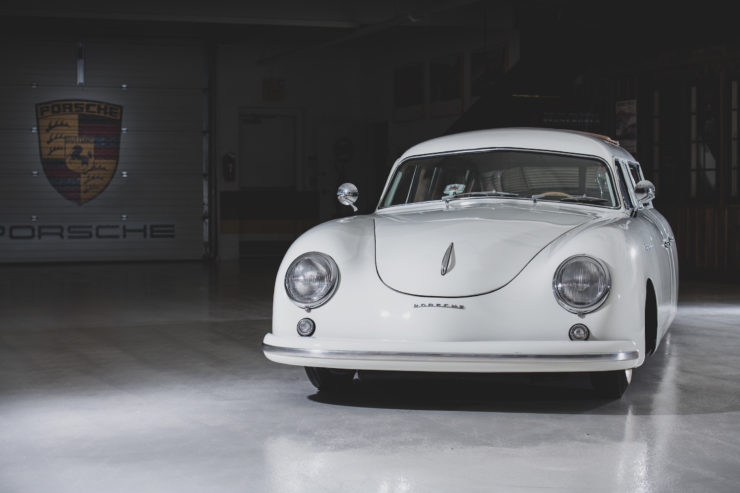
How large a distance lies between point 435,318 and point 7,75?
14.3 m

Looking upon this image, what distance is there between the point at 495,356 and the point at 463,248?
0.54 meters

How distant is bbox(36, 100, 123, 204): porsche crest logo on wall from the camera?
54.1 ft

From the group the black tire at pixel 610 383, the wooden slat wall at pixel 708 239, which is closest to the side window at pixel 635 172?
the black tire at pixel 610 383

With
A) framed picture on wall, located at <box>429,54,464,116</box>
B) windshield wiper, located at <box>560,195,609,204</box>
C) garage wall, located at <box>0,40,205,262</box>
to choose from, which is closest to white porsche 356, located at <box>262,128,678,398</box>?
windshield wiper, located at <box>560,195,609,204</box>

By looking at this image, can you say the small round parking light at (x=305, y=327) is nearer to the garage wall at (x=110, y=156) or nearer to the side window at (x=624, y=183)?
the side window at (x=624, y=183)

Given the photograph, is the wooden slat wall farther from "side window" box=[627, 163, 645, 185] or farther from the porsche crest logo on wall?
the porsche crest logo on wall

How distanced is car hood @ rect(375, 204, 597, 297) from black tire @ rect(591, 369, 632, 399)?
0.68 meters

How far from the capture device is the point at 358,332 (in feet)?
13.3

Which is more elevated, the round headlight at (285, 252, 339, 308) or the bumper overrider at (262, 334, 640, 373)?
the round headlight at (285, 252, 339, 308)

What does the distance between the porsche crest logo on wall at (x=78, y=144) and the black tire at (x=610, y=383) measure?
44.8 feet

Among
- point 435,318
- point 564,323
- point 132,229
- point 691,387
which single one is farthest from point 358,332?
point 132,229

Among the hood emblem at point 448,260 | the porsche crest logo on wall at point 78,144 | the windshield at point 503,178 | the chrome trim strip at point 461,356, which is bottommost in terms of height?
the chrome trim strip at point 461,356

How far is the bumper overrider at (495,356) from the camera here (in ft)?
12.6

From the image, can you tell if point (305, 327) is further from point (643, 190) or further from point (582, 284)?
point (643, 190)
